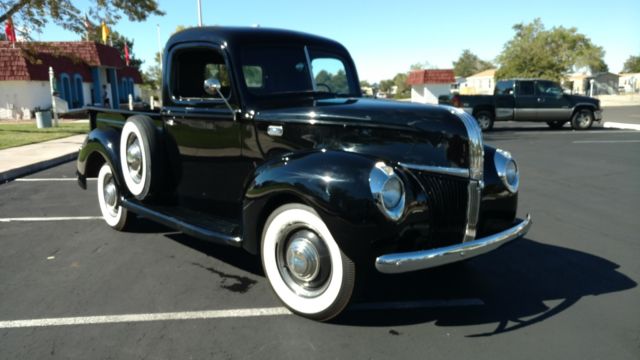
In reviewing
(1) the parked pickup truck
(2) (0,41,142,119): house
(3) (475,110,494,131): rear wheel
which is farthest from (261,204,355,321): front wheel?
(2) (0,41,142,119): house

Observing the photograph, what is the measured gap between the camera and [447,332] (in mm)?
2900

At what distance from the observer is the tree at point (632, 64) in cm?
10466

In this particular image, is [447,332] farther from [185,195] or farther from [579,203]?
[579,203]

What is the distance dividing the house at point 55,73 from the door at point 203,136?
660 inches

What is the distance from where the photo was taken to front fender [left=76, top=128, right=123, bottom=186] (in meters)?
4.69

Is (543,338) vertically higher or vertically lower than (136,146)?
lower

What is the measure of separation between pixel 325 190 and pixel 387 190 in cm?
36

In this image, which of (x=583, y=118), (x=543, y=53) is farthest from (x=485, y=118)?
(x=543, y=53)

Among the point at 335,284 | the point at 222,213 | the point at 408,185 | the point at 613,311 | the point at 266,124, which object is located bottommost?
the point at 613,311

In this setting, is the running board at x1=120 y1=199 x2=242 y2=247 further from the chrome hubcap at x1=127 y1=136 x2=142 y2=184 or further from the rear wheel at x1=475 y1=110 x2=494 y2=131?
the rear wheel at x1=475 y1=110 x2=494 y2=131

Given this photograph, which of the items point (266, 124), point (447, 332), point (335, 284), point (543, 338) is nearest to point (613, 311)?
point (543, 338)

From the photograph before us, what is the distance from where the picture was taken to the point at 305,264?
300 centimetres

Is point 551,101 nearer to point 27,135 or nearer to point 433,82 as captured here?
point 27,135

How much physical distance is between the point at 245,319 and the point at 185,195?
1532mm
